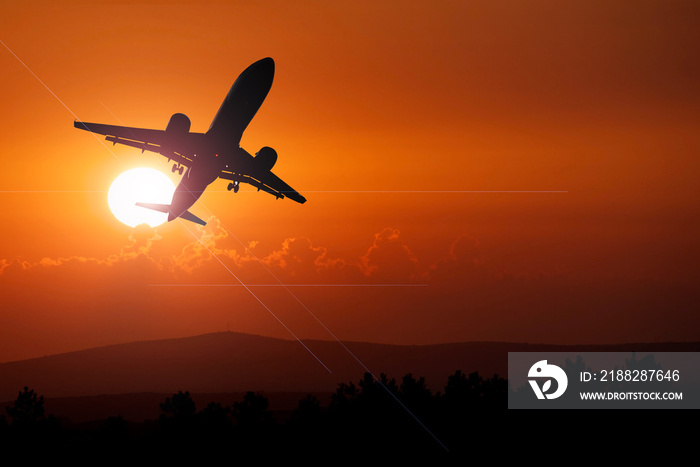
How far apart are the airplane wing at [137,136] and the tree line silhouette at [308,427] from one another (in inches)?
2837

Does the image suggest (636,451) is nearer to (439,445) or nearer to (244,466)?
(439,445)

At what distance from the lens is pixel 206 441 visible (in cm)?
12875

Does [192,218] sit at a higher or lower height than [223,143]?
higher

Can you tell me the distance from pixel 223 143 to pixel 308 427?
281 ft

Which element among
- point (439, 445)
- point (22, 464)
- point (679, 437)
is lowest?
point (22, 464)

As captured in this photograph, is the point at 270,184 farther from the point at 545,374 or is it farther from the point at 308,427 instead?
the point at 308,427

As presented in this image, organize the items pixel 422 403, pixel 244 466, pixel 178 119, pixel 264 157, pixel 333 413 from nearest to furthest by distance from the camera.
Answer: pixel 178 119 < pixel 264 157 < pixel 244 466 < pixel 333 413 < pixel 422 403

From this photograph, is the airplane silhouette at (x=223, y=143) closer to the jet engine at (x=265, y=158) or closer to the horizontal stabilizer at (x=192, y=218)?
the jet engine at (x=265, y=158)

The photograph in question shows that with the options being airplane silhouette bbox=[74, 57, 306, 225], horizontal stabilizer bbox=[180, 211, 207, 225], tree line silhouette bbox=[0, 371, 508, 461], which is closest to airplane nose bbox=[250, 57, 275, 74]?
airplane silhouette bbox=[74, 57, 306, 225]

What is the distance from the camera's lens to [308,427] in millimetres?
139750

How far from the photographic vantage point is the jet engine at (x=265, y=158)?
72250mm

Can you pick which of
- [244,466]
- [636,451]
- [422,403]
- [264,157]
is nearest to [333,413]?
[422,403]

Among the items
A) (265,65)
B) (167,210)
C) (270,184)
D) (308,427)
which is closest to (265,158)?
(270,184)

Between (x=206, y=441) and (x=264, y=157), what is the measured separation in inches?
2897
